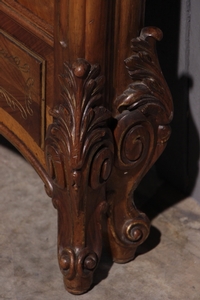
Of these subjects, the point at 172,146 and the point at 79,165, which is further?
the point at 172,146

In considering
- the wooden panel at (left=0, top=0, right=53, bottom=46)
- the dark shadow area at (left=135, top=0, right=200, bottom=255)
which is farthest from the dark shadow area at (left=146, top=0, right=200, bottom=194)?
the wooden panel at (left=0, top=0, right=53, bottom=46)

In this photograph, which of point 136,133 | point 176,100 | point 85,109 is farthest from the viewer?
point 176,100

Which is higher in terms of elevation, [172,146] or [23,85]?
[23,85]

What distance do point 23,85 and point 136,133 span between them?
0.21m

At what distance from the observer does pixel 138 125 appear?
1.27 metres

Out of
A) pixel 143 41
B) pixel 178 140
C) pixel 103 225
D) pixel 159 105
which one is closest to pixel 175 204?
pixel 178 140

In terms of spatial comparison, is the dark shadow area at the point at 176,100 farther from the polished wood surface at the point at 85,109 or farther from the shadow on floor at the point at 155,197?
the polished wood surface at the point at 85,109

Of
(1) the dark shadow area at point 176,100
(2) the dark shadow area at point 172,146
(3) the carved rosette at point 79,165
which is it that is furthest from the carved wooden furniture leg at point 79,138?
(1) the dark shadow area at point 176,100

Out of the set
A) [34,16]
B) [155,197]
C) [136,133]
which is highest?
[34,16]

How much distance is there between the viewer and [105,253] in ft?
4.71

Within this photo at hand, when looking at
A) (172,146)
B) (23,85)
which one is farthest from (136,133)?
(172,146)

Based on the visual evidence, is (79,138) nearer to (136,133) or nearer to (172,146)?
(136,133)

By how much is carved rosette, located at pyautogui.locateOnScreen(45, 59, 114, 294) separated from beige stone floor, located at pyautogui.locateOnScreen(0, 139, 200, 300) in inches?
2.7

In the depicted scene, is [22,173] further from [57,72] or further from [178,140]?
[57,72]
